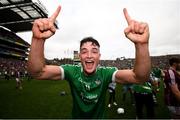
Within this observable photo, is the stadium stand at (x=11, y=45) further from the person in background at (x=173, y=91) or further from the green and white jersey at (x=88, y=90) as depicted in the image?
the green and white jersey at (x=88, y=90)

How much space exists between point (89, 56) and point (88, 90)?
38cm

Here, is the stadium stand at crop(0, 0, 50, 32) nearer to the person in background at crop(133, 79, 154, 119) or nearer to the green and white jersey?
the person in background at crop(133, 79, 154, 119)

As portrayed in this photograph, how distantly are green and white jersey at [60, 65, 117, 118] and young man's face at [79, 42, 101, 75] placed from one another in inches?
Result: 4.9

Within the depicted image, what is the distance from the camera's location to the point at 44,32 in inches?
112

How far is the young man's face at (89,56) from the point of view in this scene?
10.1 feet

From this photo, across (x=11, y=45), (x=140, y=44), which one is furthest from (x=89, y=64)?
(x=11, y=45)

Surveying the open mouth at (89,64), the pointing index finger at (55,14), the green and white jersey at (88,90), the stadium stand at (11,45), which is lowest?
the green and white jersey at (88,90)

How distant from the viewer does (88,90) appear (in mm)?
3104

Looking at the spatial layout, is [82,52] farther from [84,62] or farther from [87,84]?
[87,84]

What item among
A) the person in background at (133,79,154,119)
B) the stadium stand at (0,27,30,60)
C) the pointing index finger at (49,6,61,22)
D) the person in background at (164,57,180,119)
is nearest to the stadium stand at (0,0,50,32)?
the stadium stand at (0,27,30,60)

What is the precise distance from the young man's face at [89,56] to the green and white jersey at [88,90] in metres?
0.12

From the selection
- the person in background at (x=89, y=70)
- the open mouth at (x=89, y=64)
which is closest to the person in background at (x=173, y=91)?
the person in background at (x=89, y=70)

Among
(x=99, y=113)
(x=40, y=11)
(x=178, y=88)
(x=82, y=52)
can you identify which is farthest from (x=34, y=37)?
(x=40, y=11)

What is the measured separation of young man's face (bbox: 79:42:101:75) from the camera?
10.1 feet
